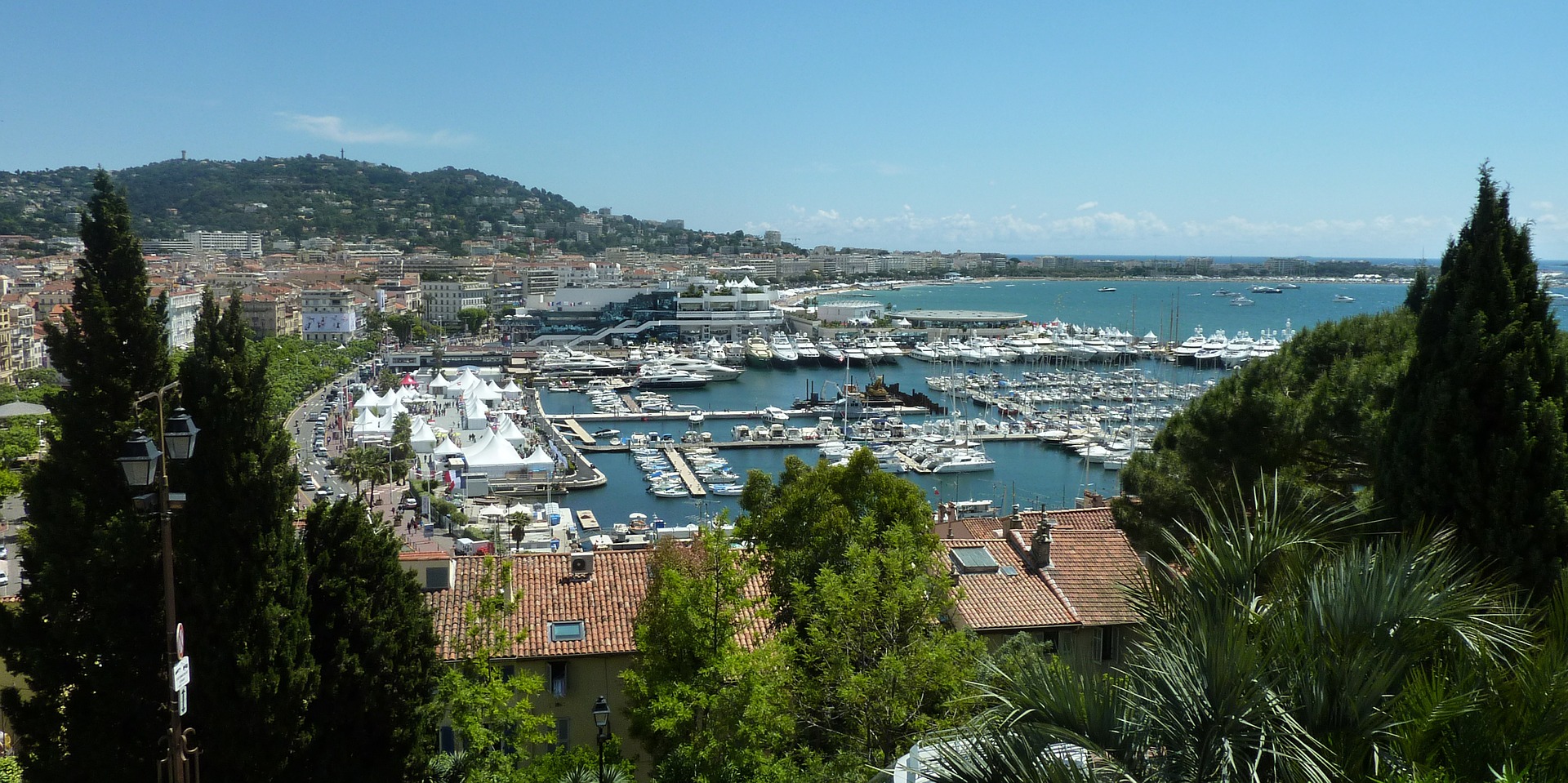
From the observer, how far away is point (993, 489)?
104ft

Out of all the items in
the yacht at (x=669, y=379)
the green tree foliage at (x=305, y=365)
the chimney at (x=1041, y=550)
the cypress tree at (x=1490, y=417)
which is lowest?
the yacht at (x=669, y=379)

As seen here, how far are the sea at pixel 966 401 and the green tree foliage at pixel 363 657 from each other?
2.05 metres

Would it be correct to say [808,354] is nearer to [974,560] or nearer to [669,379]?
[669,379]

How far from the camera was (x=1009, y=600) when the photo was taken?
929 cm

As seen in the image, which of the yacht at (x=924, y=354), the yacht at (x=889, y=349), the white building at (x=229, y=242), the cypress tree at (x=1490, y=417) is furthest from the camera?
the white building at (x=229, y=242)

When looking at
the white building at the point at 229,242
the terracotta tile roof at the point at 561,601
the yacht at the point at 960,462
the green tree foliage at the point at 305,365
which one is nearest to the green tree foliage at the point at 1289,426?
the terracotta tile roof at the point at 561,601

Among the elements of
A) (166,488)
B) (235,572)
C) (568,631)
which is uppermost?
(166,488)

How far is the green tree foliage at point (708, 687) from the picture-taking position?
6059 millimetres

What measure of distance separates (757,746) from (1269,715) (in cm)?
367

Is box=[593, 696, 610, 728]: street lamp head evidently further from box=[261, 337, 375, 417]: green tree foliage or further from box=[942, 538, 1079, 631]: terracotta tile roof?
box=[261, 337, 375, 417]: green tree foliage

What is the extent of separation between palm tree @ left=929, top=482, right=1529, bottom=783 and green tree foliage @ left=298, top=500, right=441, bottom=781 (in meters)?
4.09

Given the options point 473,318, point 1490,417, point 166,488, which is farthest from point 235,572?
Result: point 473,318

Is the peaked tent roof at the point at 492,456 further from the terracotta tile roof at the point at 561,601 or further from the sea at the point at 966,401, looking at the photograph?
the terracotta tile roof at the point at 561,601

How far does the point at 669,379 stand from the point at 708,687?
157ft
